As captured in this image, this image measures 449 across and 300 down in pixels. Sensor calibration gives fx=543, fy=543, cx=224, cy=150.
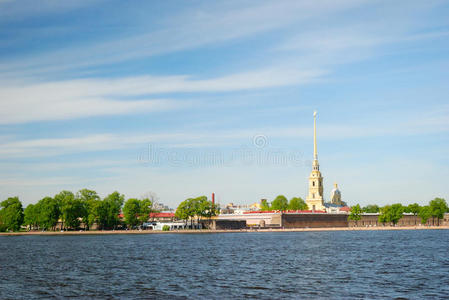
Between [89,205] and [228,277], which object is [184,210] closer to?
[89,205]

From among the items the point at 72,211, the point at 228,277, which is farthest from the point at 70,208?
the point at 228,277

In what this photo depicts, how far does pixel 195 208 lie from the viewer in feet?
574

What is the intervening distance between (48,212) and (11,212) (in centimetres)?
1299

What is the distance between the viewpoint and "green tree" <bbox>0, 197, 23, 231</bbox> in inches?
6235

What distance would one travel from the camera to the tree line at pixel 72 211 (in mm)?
155750

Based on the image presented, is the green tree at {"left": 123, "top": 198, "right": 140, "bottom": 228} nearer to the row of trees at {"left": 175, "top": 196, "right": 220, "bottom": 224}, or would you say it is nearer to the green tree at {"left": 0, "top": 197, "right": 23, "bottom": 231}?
the row of trees at {"left": 175, "top": 196, "right": 220, "bottom": 224}

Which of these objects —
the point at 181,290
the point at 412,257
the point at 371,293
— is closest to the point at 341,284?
the point at 371,293

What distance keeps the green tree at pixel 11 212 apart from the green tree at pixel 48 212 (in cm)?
591

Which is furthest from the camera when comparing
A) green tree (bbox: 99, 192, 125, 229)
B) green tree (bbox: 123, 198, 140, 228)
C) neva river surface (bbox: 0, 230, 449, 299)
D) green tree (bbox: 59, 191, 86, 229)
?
green tree (bbox: 123, 198, 140, 228)

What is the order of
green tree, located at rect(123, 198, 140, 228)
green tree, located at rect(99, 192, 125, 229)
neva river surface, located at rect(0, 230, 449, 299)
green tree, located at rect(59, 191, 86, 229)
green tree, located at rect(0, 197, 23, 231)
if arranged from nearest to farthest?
neva river surface, located at rect(0, 230, 449, 299)
green tree, located at rect(59, 191, 86, 229)
green tree, located at rect(0, 197, 23, 231)
green tree, located at rect(99, 192, 125, 229)
green tree, located at rect(123, 198, 140, 228)

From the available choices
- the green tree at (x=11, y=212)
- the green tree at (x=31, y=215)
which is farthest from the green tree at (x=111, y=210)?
the green tree at (x=11, y=212)

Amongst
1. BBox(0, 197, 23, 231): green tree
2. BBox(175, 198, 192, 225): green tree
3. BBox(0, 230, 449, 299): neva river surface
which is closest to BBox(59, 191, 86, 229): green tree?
BBox(0, 197, 23, 231): green tree

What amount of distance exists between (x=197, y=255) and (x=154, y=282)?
29.1m

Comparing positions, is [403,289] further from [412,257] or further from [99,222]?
[99,222]
